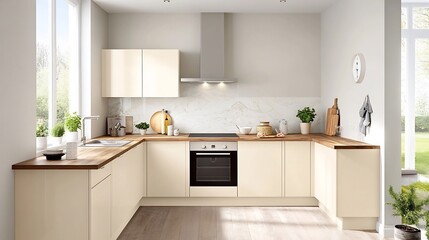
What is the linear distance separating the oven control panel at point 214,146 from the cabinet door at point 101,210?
187 centimetres

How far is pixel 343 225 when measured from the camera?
15.1 feet

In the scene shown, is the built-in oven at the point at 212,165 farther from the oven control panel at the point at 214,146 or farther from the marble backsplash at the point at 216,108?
the marble backsplash at the point at 216,108

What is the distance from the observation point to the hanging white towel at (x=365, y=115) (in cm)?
449

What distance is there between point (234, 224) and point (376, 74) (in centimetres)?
216

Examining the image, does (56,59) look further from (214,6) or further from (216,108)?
(216,108)

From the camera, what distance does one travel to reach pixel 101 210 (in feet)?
11.6

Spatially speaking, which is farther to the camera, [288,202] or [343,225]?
[288,202]

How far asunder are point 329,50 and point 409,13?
7.30 ft

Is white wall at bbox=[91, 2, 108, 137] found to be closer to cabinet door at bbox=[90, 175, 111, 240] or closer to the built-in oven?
the built-in oven

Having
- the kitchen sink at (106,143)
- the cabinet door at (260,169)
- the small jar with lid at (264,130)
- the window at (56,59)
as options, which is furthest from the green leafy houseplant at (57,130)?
the small jar with lid at (264,130)

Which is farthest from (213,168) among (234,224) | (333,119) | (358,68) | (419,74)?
(419,74)

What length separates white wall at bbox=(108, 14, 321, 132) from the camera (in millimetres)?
6203

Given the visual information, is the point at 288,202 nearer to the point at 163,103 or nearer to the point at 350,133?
the point at 350,133

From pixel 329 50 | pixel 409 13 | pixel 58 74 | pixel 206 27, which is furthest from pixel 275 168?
pixel 409 13
